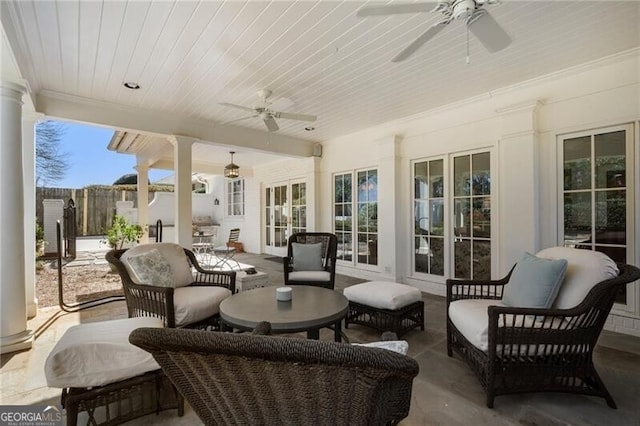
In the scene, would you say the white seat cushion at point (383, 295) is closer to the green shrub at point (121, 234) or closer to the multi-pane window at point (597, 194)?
the multi-pane window at point (597, 194)

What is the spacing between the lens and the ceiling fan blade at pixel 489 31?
1.83 m

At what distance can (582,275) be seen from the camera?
1.99 metres

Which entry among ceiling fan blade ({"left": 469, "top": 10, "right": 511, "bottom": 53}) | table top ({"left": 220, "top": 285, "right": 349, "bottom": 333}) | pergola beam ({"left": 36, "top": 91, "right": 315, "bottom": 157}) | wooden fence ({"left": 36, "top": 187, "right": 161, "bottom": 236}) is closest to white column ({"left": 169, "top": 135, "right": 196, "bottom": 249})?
pergola beam ({"left": 36, "top": 91, "right": 315, "bottom": 157})

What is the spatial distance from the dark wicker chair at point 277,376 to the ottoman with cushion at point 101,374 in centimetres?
90

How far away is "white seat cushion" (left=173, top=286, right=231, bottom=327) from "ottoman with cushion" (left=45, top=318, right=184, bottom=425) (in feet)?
1.73

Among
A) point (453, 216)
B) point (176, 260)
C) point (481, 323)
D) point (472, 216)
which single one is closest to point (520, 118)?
point (472, 216)

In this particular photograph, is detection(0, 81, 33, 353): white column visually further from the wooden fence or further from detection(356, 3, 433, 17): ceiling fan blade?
the wooden fence

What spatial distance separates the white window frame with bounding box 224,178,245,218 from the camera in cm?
992

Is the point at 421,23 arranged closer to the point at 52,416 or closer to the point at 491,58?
the point at 491,58

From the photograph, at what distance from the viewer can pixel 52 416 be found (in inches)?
68.3

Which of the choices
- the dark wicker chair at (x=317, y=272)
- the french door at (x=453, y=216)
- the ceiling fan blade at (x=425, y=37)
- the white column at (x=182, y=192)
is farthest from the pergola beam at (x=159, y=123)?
the ceiling fan blade at (x=425, y=37)

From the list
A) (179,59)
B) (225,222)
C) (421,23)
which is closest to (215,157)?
(225,222)

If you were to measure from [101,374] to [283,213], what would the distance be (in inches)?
257

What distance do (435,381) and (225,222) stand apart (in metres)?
9.59
